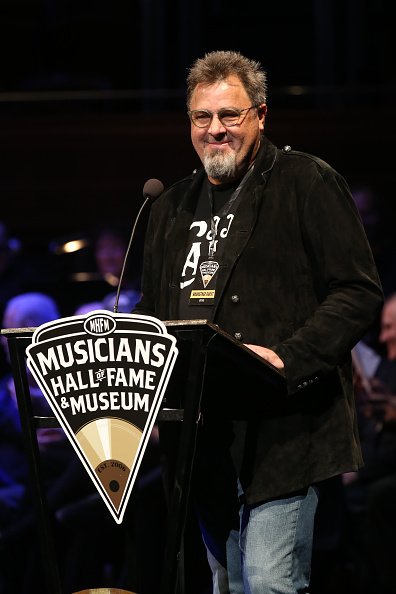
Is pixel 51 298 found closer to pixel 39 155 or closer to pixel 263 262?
pixel 39 155

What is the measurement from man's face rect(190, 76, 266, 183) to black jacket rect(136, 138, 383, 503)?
0.23 feet

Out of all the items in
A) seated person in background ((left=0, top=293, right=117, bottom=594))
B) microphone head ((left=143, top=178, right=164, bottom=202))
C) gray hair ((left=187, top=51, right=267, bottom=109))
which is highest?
gray hair ((left=187, top=51, right=267, bottom=109))

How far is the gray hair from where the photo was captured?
7.23ft

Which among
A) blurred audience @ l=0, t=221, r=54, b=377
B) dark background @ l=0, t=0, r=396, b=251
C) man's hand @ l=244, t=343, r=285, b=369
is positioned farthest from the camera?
dark background @ l=0, t=0, r=396, b=251

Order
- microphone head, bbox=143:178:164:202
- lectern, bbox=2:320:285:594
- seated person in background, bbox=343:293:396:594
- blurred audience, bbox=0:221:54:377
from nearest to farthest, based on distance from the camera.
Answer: lectern, bbox=2:320:285:594 → microphone head, bbox=143:178:164:202 → seated person in background, bbox=343:293:396:594 → blurred audience, bbox=0:221:54:377

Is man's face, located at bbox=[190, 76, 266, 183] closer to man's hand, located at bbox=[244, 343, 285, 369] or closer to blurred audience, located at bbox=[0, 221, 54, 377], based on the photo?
man's hand, located at bbox=[244, 343, 285, 369]

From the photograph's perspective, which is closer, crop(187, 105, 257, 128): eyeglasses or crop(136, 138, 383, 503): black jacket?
crop(136, 138, 383, 503): black jacket

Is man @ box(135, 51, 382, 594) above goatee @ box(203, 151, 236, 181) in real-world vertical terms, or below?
below

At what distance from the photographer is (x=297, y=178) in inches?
85.1

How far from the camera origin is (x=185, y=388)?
184cm

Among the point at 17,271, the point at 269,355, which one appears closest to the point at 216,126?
the point at 269,355

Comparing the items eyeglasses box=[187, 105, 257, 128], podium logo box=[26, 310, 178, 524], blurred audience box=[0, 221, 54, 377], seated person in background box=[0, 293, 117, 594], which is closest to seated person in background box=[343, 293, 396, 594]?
seated person in background box=[0, 293, 117, 594]

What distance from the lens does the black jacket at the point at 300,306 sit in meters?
2.01

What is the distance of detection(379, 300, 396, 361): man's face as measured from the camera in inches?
163
